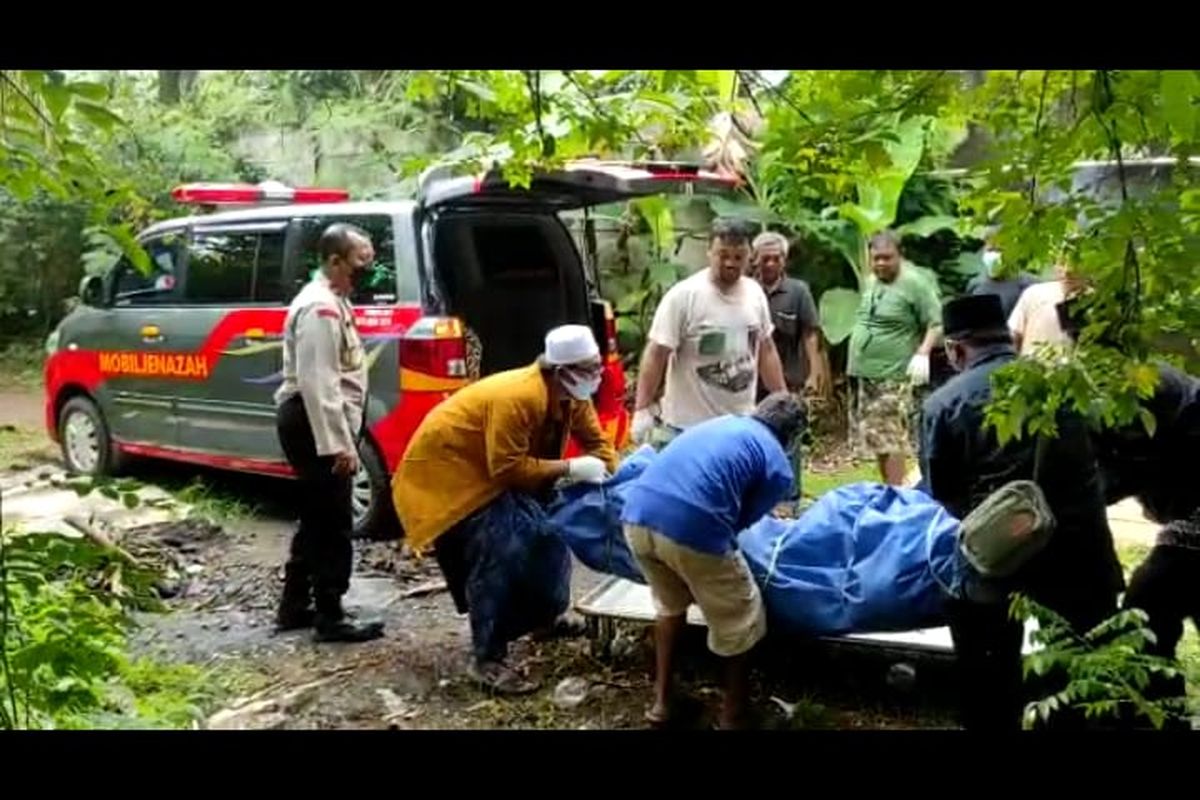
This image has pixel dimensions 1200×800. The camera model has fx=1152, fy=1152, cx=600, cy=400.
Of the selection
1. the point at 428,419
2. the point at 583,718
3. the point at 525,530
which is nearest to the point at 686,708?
the point at 583,718

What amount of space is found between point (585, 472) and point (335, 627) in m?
1.13

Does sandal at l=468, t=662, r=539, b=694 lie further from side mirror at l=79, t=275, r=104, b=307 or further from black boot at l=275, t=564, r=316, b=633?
side mirror at l=79, t=275, r=104, b=307

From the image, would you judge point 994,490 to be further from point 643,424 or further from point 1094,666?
point 643,424

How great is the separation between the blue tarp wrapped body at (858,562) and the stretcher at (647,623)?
110 mm

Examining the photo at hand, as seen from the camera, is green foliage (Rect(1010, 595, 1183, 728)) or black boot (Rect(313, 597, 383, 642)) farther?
black boot (Rect(313, 597, 383, 642))

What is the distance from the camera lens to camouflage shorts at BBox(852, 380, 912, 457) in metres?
5.42

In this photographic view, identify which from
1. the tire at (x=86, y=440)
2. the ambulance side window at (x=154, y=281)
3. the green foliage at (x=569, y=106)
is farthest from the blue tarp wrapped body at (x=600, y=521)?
the tire at (x=86, y=440)

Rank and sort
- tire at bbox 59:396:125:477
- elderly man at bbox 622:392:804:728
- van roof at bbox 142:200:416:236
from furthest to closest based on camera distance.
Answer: tire at bbox 59:396:125:477, van roof at bbox 142:200:416:236, elderly man at bbox 622:392:804:728

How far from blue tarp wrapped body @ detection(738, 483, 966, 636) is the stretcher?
0.36 ft

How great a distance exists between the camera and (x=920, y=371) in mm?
5281

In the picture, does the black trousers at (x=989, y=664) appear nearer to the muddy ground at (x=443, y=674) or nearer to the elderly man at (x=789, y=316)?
the muddy ground at (x=443, y=674)

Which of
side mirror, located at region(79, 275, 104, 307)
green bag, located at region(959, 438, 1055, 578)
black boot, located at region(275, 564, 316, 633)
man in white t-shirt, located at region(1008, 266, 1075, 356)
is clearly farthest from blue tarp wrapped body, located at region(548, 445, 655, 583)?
side mirror, located at region(79, 275, 104, 307)

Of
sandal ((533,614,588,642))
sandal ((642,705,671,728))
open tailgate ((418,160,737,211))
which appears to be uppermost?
open tailgate ((418,160,737,211))

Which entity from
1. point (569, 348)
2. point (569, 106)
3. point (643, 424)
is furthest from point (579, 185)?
point (569, 106)
